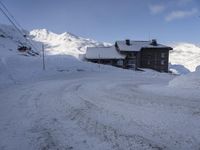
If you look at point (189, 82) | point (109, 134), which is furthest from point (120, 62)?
point (109, 134)

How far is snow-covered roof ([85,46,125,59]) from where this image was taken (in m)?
59.4

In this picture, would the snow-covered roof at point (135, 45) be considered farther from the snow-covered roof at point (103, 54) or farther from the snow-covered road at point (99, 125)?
the snow-covered road at point (99, 125)

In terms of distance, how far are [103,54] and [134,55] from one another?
306 inches

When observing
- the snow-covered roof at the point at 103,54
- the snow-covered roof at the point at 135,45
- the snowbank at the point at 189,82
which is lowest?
the snowbank at the point at 189,82

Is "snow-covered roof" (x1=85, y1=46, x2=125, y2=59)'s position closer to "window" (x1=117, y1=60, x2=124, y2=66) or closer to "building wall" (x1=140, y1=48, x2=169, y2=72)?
"window" (x1=117, y1=60, x2=124, y2=66)

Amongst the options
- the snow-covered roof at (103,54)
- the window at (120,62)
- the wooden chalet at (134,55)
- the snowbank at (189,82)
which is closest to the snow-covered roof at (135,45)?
the wooden chalet at (134,55)

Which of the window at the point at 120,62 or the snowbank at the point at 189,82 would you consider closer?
the snowbank at the point at 189,82

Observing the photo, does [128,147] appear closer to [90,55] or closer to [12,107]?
[12,107]

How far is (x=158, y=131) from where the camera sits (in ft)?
20.5

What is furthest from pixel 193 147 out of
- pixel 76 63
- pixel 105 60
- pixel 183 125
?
pixel 105 60

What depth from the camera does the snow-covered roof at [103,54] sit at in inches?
2339

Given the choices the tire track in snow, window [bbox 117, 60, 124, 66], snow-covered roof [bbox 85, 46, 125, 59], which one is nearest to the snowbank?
the tire track in snow

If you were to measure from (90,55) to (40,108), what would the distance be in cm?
5175

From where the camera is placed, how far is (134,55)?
60.8 meters
